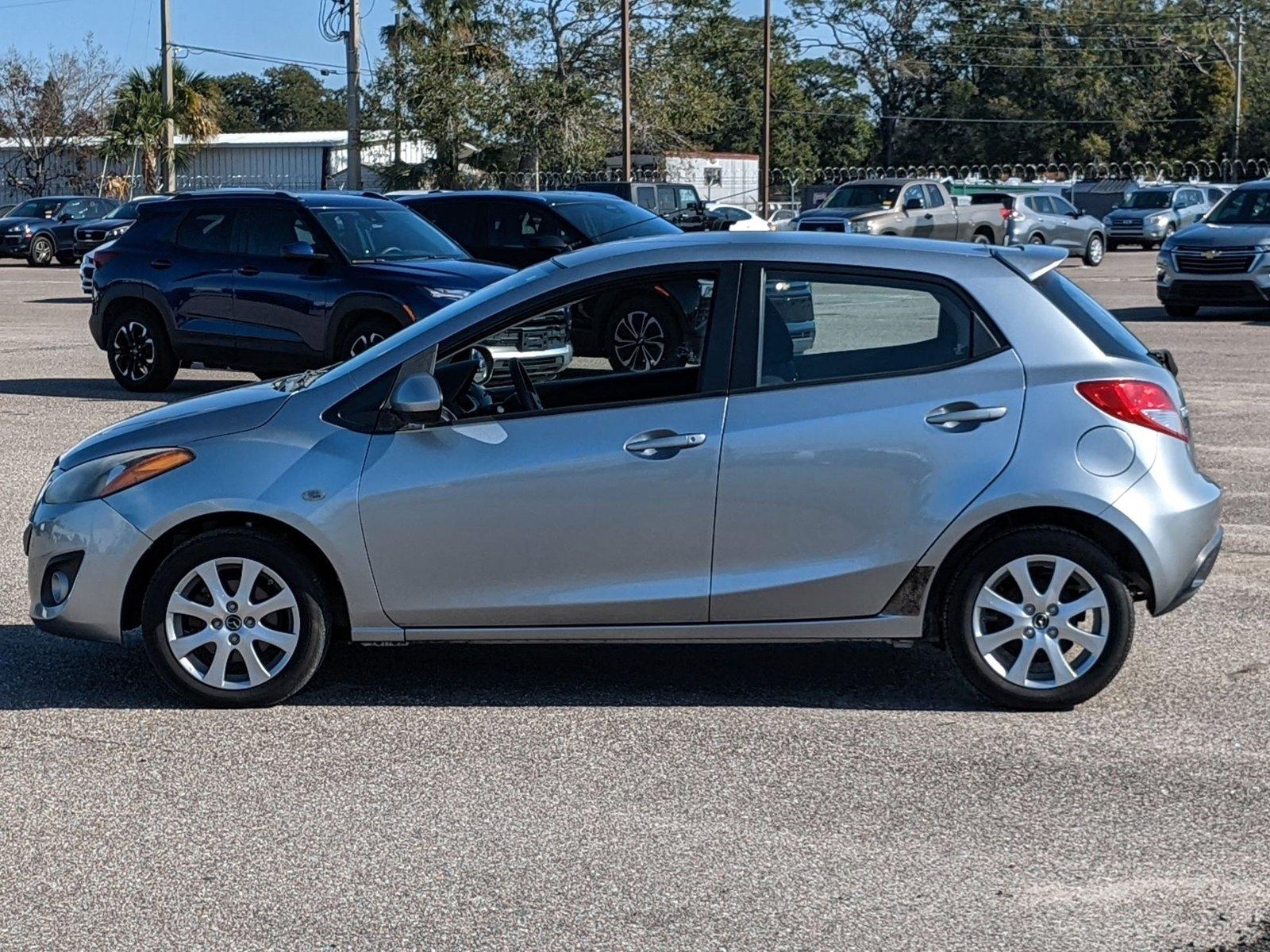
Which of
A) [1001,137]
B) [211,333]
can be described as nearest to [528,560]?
[211,333]

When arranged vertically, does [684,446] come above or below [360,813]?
above

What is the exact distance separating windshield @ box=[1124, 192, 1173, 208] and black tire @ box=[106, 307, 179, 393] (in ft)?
124

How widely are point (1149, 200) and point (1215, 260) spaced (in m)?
27.3

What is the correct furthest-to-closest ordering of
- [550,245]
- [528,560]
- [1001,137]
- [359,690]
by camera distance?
[1001,137]
[550,245]
[359,690]
[528,560]

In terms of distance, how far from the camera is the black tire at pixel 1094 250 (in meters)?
38.9

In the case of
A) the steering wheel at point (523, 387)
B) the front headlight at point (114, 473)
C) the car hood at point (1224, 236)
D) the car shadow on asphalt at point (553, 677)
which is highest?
the car hood at point (1224, 236)

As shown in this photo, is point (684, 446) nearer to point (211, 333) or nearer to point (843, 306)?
point (843, 306)

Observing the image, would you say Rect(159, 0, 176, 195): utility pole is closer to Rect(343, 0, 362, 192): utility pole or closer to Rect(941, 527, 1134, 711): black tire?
Rect(343, 0, 362, 192): utility pole

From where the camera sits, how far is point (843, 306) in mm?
5926

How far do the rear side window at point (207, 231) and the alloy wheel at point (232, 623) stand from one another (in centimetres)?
960

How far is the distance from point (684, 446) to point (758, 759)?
3.50 ft

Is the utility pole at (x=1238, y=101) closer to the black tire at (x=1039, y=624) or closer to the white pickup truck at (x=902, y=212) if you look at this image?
the white pickup truck at (x=902, y=212)

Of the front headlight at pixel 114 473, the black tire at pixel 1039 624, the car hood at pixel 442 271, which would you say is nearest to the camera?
the black tire at pixel 1039 624

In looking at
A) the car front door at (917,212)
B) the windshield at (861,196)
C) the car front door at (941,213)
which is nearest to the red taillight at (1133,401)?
the car front door at (917,212)
